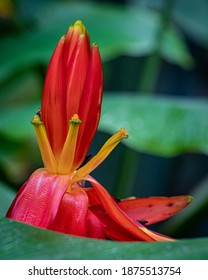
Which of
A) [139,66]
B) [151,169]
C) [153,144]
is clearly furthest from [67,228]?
[139,66]

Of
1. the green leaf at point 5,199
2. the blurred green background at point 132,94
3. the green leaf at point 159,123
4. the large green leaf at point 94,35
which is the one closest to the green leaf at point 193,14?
the blurred green background at point 132,94

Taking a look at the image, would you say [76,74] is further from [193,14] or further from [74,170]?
[193,14]

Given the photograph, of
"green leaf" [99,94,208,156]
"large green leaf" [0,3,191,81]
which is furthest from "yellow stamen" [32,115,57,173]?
"large green leaf" [0,3,191,81]

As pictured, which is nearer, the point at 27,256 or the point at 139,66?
the point at 27,256

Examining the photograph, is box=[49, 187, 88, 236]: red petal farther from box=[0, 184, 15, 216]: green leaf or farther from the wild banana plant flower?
box=[0, 184, 15, 216]: green leaf

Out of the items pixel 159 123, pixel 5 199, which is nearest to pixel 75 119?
pixel 5 199

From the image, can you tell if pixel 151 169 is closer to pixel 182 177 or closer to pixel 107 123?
pixel 182 177

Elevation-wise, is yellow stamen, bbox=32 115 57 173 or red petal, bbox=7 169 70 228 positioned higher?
yellow stamen, bbox=32 115 57 173
